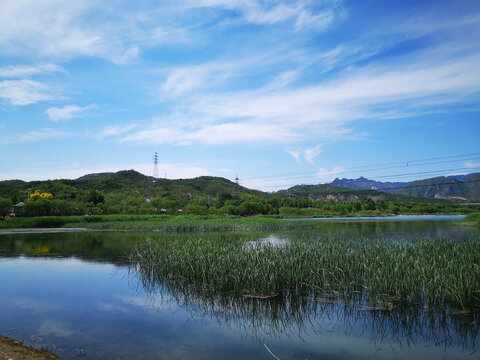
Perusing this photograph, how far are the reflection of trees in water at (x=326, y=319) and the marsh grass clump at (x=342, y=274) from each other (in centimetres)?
34

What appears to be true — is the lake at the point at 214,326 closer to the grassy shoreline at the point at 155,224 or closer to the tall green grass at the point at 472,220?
the grassy shoreline at the point at 155,224

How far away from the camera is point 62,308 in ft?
31.1

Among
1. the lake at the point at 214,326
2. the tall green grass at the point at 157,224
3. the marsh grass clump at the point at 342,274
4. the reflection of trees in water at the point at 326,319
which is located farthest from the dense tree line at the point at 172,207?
the reflection of trees in water at the point at 326,319

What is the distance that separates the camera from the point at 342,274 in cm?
1071

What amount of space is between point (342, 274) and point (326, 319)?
2.72 metres

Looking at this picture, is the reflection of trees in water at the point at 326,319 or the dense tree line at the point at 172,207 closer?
the reflection of trees in water at the point at 326,319

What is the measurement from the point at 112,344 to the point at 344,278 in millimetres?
6698

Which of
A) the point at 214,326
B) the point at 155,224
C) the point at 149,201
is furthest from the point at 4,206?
the point at 214,326

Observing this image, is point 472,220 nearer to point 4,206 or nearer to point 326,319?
point 326,319

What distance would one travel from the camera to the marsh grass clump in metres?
8.68

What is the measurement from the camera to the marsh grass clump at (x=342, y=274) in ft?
28.5

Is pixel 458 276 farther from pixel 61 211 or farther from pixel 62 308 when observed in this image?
pixel 61 211

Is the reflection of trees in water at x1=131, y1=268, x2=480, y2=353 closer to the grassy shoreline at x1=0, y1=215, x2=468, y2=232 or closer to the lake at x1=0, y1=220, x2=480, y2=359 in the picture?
the lake at x1=0, y1=220, x2=480, y2=359

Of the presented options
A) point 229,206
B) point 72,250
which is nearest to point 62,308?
point 72,250
